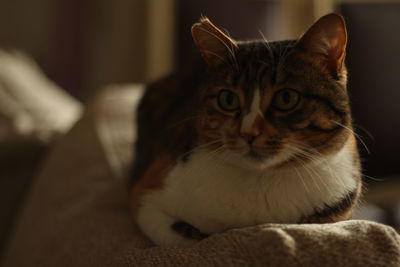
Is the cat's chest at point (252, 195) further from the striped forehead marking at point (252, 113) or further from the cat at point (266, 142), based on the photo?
the striped forehead marking at point (252, 113)

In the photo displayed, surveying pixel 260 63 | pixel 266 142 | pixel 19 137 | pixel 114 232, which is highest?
pixel 260 63

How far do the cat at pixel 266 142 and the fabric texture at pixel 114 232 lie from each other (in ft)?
0.37

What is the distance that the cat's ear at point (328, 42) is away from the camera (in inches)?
29.9

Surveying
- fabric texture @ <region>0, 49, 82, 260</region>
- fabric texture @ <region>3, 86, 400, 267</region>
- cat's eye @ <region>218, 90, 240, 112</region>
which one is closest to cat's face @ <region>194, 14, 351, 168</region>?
cat's eye @ <region>218, 90, 240, 112</region>

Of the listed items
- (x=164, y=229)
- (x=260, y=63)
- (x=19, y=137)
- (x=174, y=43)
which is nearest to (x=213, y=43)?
(x=260, y=63)

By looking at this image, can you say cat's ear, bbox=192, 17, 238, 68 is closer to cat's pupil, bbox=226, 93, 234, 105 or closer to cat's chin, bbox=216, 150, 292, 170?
cat's pupil, bbox=226, 93, 234, 105

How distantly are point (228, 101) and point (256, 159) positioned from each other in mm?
116

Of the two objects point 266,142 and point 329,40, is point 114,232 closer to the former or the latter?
point 266,142

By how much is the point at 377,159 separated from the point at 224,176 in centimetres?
122

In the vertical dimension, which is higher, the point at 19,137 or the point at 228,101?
the point at 228,101

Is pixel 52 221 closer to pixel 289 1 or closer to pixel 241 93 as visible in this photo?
pixel 241 93

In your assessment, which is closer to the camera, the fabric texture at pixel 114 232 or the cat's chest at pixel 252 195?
the fabric texture at pixel 114 232

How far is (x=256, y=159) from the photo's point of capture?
0.80 meters

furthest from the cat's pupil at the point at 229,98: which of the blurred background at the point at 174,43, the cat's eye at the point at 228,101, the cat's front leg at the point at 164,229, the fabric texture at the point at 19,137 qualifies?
the fabric texture at the point at 19,137
